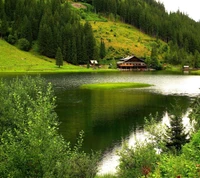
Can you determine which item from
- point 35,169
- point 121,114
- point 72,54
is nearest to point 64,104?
point 121,114

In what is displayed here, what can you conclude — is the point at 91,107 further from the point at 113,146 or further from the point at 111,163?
the point at 111,163

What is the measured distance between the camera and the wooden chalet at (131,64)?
614 ft

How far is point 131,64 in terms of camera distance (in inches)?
7426

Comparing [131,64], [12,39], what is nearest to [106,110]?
[131,64]

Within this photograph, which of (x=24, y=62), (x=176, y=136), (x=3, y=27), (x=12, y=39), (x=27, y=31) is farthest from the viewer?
(x=27, y=31)

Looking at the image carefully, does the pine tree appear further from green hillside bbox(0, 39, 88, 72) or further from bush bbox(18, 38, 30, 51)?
bush bbox(18, 38, 30, 51)

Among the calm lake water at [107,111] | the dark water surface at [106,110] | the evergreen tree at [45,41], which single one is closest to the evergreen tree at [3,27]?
the evergreen tree at [45,41]

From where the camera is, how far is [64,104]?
201 feet

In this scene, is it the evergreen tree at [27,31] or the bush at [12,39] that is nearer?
the bush at [12,39]

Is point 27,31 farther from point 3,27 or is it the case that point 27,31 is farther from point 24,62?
point 24,62

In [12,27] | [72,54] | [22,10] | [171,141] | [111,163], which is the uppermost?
[22,10]

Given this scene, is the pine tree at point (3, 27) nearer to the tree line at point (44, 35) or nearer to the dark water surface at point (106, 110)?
the tree line at point (44, 35)

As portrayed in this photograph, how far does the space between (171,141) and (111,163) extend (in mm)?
7351

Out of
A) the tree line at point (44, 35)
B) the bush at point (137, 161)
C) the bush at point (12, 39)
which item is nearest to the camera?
the bush at point (137, 161)
